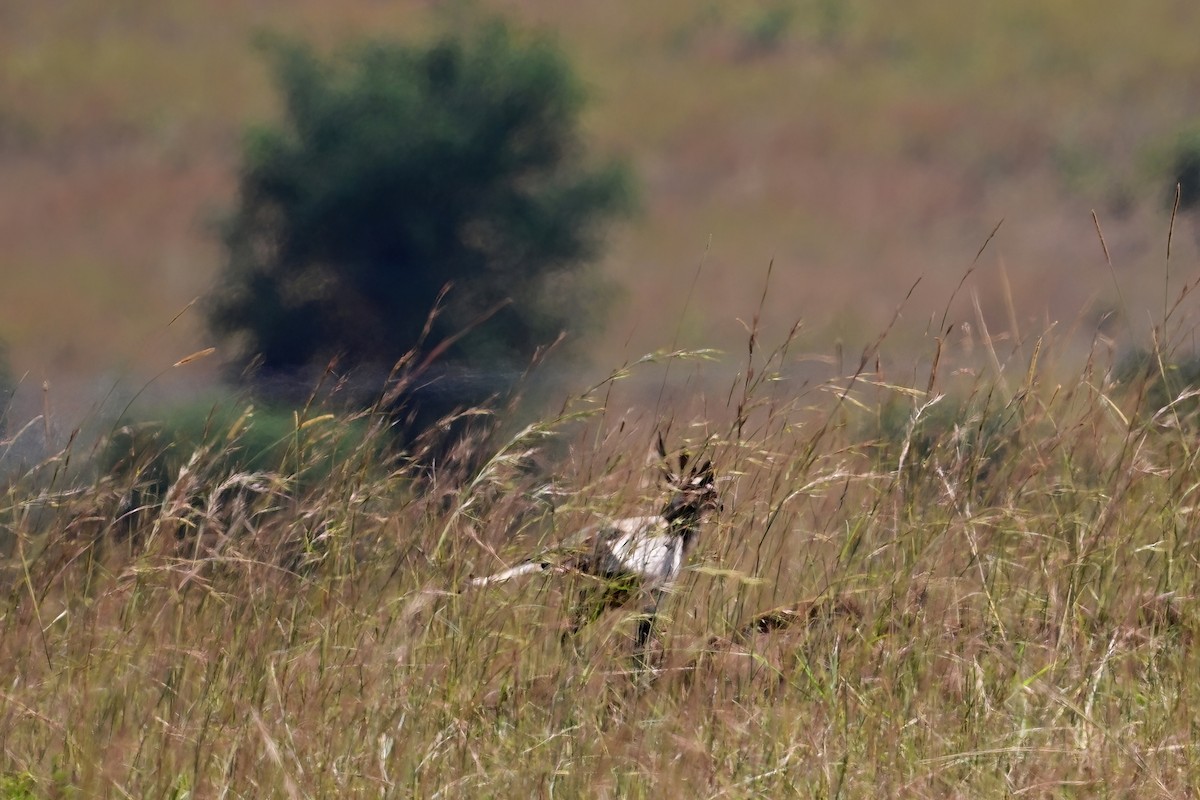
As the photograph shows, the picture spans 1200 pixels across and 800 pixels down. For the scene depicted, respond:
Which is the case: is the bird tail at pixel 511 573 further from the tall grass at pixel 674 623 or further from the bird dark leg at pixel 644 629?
the bird dark leg at pixel 644 629

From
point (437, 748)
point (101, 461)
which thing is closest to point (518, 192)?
point (101, 461)

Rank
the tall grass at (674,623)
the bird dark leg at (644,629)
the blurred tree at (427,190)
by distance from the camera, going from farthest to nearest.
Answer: the blurred tree at (427,190) → the bird dark leg at (644,629) → the tall grass at (674,623)

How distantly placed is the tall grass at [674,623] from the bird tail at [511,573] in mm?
29

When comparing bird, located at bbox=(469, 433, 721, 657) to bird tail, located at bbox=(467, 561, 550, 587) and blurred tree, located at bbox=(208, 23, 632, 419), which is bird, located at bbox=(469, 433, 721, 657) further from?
blurred tree, located at bbox=(208, 23, 632, 419)

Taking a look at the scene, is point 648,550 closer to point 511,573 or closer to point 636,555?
point 636,555

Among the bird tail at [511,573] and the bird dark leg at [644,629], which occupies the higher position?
the bird tail at [511,573]

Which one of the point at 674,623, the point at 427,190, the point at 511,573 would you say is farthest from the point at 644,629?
the point at 427,190

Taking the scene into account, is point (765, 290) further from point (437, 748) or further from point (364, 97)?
point (364, 97)

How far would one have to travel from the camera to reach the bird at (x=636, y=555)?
7.11 feet

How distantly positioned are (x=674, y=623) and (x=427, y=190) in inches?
490

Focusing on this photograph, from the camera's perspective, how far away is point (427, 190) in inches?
562

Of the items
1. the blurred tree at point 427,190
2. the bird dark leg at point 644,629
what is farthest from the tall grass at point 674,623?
the blurred tree at point 427,190

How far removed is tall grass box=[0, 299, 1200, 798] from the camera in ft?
5.92

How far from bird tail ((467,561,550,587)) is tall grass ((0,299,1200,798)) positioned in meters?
0.03
